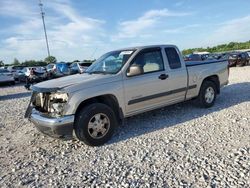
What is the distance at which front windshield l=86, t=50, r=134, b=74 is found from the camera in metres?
5.54

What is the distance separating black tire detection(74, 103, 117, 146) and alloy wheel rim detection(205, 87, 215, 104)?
3.42 m

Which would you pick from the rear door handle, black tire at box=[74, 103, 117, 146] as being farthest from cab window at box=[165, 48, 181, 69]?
black tire at box=[74, 103, 117, 146]

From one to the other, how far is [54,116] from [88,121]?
631 mm

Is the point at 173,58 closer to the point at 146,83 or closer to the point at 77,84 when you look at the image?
the point at 146,83

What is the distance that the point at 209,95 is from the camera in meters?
7.26

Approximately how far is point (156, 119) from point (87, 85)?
2340mm

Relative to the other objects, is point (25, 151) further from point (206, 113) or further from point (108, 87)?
point (206, 113)

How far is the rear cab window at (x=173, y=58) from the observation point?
6.21m

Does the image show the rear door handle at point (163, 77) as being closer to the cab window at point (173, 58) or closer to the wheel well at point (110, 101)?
the cab window at point (173, 58)

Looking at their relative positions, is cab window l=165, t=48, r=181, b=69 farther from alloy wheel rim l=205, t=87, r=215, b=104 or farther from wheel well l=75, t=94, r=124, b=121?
wheel well l=75, t=94, r=124, b=121

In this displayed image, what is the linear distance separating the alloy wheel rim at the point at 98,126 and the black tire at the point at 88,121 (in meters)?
0.04

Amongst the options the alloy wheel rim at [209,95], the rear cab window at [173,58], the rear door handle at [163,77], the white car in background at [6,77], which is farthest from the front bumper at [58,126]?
the white car in background at [6,77]

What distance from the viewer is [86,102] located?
4938 millimetres

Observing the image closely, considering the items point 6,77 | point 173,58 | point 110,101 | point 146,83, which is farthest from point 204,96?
point 6,77
